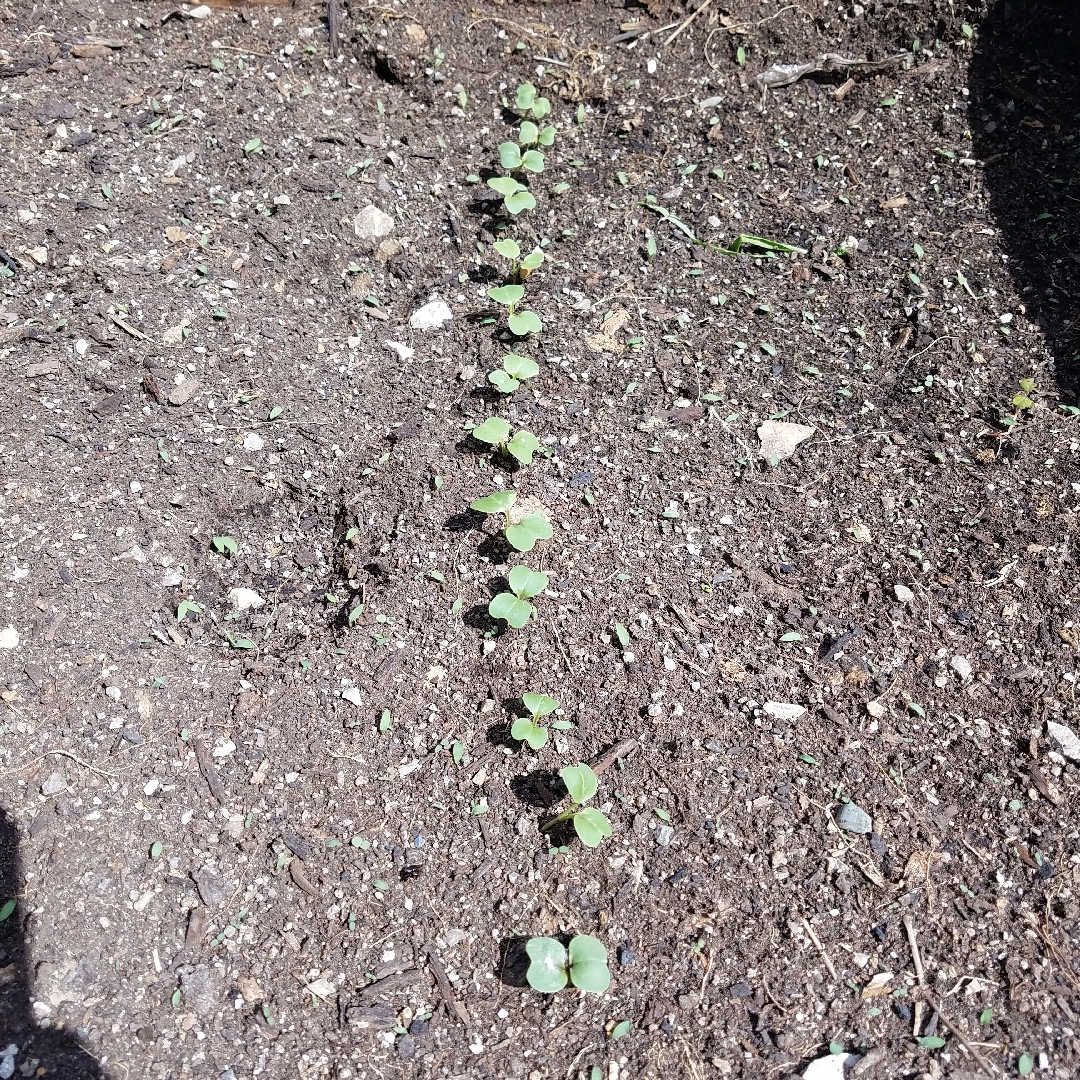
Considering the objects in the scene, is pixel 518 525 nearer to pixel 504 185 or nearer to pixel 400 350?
pixel 400 350

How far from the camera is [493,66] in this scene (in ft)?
9.89

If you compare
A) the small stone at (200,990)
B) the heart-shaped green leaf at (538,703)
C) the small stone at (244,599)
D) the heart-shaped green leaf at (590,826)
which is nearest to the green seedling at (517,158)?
the small stone at (244,599)

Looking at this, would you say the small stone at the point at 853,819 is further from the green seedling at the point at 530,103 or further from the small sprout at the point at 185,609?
the green seedling at the point at 530,103

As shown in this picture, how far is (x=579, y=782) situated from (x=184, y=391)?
1535mm

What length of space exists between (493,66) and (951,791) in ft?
8.87

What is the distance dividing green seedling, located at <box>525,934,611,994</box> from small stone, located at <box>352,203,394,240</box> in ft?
6.84

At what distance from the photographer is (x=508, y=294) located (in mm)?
2439

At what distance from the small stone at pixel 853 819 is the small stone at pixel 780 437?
908 mm

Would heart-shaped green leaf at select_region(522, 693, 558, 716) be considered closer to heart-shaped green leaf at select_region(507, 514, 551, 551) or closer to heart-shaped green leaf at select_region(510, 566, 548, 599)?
heart-shaped green leaf at select_region(510, 566, 548, 599)

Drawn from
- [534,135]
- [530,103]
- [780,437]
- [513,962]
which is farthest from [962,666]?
[530,103]

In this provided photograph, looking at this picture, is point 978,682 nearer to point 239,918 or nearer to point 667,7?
point 239,918

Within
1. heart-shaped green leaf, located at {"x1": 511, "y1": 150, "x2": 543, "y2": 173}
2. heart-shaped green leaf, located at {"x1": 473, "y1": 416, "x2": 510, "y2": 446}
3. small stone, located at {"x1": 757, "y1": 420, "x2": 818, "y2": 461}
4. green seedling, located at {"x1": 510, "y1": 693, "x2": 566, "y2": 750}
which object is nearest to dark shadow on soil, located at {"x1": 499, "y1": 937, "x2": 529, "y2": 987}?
green seedling, located at {"x1": 510, "y1": 693, "x2": 566, "y2": 750}

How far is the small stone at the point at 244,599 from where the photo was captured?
2.09m

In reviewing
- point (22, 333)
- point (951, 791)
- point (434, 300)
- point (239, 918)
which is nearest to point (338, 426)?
point (434, 300)
